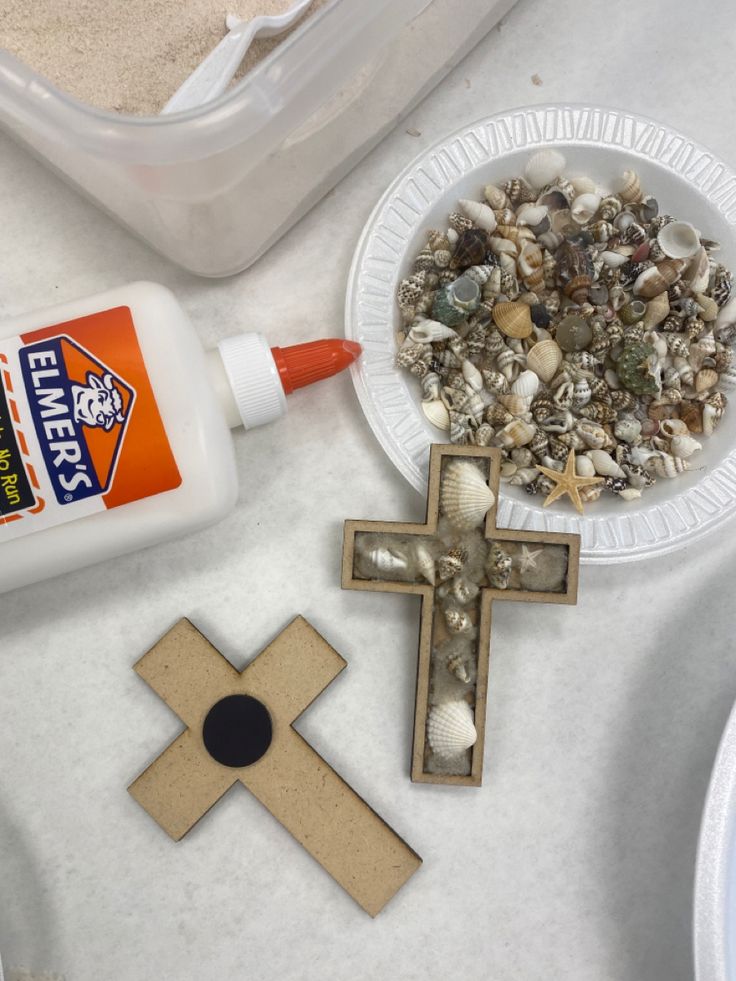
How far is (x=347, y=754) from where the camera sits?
60 centimetres

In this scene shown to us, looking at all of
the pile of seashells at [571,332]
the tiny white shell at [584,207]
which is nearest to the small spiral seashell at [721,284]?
the pile of seashells at [571,332]

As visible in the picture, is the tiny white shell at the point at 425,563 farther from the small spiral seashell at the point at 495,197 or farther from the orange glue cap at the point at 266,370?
the small spiral seashell at the point at 495,197

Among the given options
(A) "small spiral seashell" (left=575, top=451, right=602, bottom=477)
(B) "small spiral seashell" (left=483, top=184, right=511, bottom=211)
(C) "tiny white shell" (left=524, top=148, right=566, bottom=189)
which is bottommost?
(A) "small spiral seashell" (left=575, top=451, right=602, bottom=477)

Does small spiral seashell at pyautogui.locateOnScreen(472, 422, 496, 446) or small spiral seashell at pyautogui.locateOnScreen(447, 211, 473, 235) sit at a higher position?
small spiral seashell at pyautogui.locateOnScreen(447, 211, 473, 235)

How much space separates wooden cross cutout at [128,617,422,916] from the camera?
1.87 feet

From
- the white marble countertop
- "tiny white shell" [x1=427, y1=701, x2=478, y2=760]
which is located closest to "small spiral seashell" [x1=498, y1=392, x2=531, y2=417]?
the white marble countertop

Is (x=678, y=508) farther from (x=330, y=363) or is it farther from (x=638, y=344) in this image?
(x=330, y=363)

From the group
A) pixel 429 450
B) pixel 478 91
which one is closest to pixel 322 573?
pixel 429 450

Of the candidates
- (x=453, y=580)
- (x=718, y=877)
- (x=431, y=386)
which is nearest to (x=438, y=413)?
(x=431, y=386)

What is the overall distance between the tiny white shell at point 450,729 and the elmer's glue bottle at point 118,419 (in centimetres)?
21

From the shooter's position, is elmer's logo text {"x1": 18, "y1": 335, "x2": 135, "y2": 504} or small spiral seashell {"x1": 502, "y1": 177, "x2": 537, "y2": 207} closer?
elmer's logo text {"x1": 18, "y1": 335, "x2": 135, "y2": 504}

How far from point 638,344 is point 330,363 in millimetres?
231

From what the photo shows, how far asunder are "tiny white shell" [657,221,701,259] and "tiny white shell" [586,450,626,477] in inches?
6.5

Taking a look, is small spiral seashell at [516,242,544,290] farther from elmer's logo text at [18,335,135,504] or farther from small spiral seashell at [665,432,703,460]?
elmer's logo text at [18,335,135,504]
